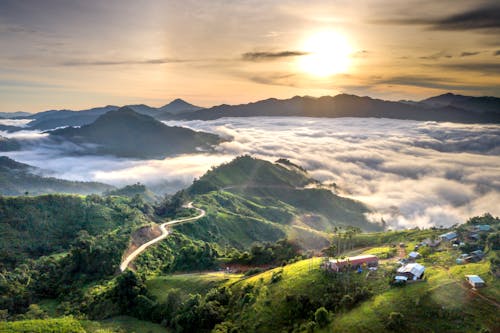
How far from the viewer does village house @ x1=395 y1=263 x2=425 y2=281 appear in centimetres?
5209

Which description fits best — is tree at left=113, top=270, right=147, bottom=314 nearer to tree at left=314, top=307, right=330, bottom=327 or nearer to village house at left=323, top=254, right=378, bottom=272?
village house at left=323, top=254, right=378, bottom=272

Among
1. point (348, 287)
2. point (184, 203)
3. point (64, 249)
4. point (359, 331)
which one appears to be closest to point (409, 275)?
point (348, 287)

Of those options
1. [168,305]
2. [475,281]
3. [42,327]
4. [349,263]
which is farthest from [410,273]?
[42,327]

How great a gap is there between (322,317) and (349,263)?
11534 mm

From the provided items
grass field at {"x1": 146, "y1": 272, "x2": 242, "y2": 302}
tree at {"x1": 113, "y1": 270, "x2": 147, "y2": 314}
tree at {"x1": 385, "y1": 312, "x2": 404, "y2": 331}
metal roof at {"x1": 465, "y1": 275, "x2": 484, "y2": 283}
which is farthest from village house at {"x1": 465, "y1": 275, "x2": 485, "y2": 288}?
tree at {"x1": 113, "y1": 270, "x2": 147, "y2": 314}

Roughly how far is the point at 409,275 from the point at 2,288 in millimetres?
75884

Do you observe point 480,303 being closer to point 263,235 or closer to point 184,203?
point 263,235

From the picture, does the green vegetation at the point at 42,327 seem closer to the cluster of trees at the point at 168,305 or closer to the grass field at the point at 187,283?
the cluster of trees at the point at 168,305

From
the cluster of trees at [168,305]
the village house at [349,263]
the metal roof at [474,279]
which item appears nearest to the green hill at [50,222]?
the cluster of trees at [168,305]

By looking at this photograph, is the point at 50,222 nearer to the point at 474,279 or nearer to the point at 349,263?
the point at 349,263

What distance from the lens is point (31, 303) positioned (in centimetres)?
7850

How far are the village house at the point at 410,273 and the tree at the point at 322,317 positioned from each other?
1112 centimetres

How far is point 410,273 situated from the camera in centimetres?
5262

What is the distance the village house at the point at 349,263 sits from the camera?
58.0 metres
